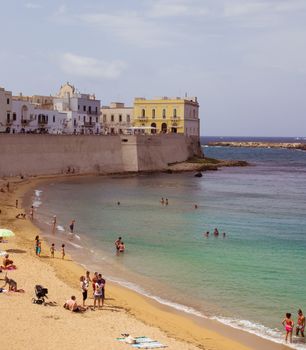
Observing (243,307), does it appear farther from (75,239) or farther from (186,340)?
(75,239)

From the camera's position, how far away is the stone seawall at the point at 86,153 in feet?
197

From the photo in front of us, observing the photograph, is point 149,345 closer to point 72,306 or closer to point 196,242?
point 72,306

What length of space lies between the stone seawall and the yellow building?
155 inches

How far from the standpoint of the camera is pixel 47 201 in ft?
157

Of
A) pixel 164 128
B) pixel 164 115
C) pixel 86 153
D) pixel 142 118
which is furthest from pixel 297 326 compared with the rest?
pixel 142 118

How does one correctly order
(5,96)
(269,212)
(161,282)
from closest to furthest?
1. (161,282)
2. (269,212)
3. (5,96)

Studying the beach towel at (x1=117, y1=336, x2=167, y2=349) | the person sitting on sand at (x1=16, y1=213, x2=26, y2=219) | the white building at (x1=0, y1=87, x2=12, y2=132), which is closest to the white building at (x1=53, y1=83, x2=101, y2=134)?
the white building at (x1=0, y1=87, x2=12, y2=132)

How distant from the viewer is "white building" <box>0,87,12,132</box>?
222 feet

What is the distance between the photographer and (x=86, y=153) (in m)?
70.9

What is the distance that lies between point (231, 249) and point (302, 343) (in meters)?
13.3

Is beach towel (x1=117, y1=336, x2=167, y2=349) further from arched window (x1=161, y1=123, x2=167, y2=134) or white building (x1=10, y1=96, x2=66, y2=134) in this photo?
arched window (x1=161, y1=123, x2=167, y2=134)

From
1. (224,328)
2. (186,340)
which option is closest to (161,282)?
(224,328)

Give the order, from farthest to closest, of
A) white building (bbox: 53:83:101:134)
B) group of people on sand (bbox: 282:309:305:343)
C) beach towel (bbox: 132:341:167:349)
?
white building (bbox: 53:83:101:134)
group of people on sand (bbox: 282:309:305:343)
beach towel (bbox: 132:341:167:349)

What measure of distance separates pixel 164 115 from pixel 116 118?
34.0ft
